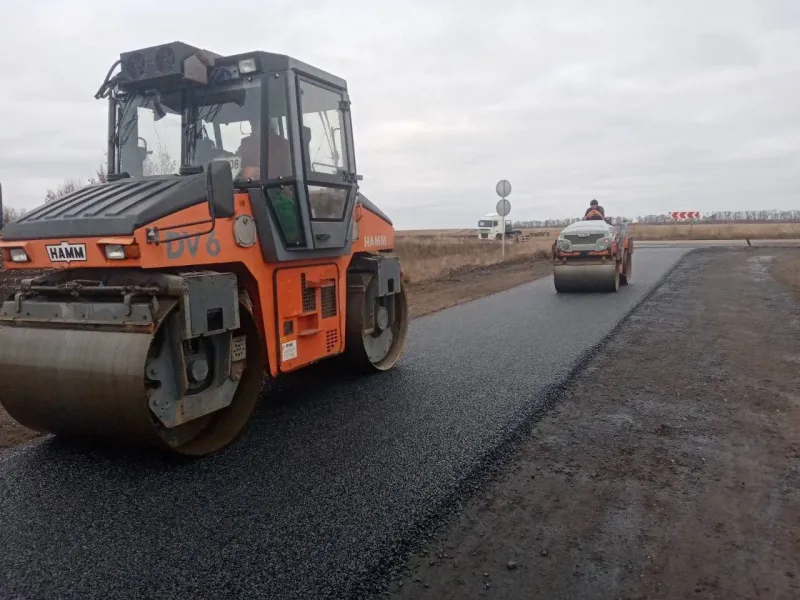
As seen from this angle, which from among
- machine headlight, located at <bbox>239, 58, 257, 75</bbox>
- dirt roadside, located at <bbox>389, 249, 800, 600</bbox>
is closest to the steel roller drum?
dirt roadside, located at <bbox>389, 249, 800, 600</bbox>

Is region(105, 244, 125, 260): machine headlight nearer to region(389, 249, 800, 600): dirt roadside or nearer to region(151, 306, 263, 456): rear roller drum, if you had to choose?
region(151, 306, 263, 456): rear roller drum

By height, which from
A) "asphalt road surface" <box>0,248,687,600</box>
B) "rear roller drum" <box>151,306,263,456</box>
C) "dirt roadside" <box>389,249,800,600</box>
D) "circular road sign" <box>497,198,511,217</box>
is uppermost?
"circular road sign" <box>497,198,511,217</box>

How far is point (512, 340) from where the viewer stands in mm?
8008

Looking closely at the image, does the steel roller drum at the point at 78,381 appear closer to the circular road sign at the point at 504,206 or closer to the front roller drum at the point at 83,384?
the front roller drum at the point at 83,384

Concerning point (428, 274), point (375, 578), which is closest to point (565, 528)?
point (375, 578)

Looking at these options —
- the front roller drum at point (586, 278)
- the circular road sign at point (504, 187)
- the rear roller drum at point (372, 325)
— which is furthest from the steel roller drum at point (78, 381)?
the circular road sign at point (504, 187)

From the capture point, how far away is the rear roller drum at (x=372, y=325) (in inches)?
239

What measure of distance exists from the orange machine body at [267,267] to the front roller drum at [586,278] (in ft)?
24.0

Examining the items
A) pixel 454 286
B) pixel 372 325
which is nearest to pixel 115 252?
pixel 372 325

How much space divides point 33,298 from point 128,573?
207 cm

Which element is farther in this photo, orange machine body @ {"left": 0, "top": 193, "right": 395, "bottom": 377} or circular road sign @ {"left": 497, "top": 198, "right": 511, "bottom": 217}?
circular road sign @ {"left": 497, "top": 198, "right": 511, "bottom": 217}

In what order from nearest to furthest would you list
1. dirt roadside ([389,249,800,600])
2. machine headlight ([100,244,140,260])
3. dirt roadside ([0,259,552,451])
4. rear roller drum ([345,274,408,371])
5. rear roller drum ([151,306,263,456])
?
1. dirt roadside ([389,249,800,600])
2. machine headlight ([100,244,140,260])
3. rear roller drum ([151,306,263,456])
4. dirt roadside ([0,259,552,451])
5. rear roller drum ([345,274,408,371])

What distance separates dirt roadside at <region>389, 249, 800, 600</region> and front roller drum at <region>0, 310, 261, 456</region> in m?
1.74

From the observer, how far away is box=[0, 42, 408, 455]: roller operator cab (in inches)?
149
